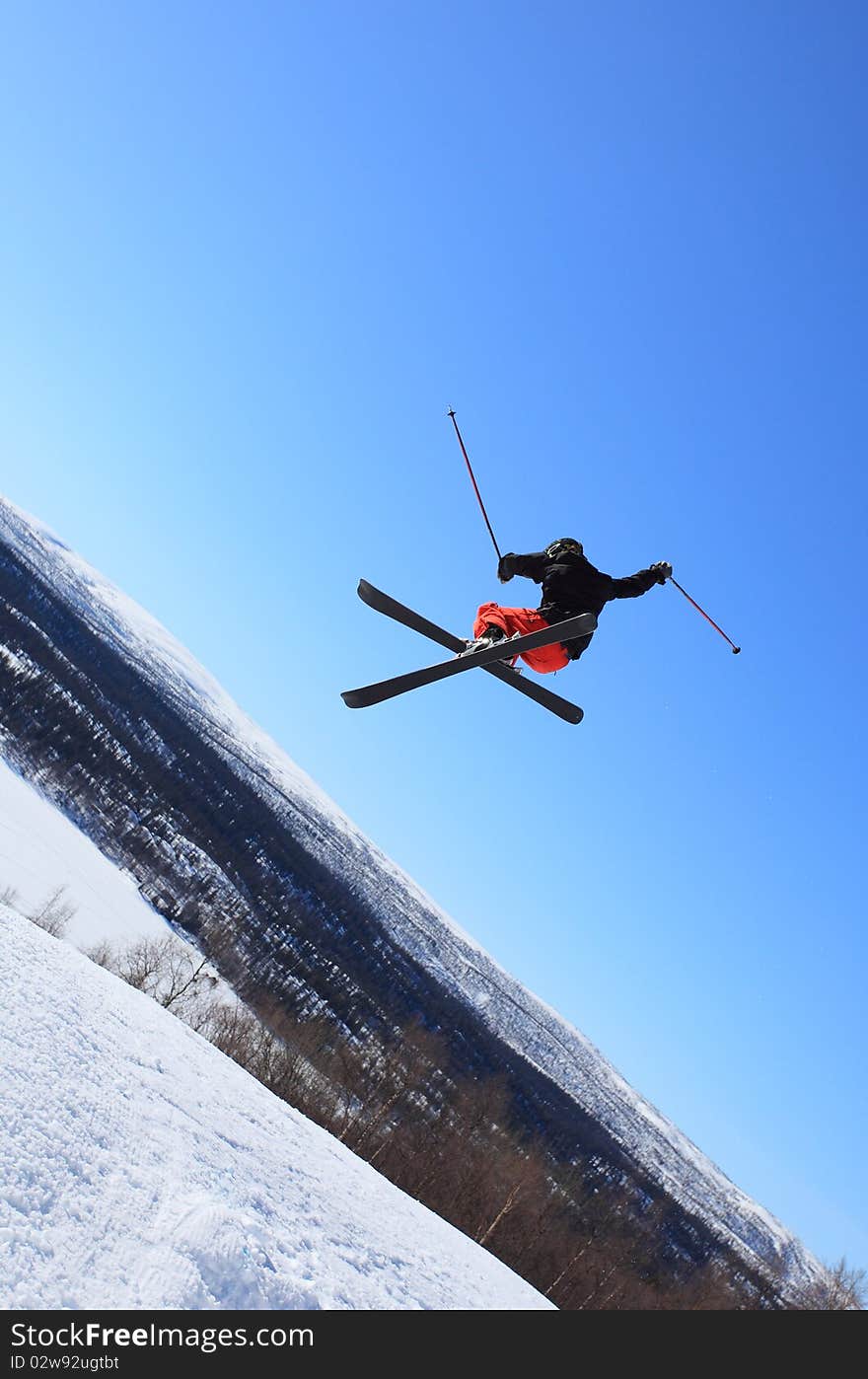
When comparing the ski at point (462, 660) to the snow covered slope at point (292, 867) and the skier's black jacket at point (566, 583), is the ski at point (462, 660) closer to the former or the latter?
the skier's black jacket at point (566, 583)

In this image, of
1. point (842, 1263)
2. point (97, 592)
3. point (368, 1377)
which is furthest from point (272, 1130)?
point (97, 592)

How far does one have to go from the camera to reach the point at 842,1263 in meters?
42.1

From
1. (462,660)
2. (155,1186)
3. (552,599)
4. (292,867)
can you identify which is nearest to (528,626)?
(552,599)

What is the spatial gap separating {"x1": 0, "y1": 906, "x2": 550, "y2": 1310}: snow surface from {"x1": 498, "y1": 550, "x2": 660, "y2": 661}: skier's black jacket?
18.5 feet

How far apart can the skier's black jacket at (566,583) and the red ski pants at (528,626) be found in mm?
96

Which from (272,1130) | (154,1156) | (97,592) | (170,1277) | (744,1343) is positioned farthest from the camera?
(97,592)

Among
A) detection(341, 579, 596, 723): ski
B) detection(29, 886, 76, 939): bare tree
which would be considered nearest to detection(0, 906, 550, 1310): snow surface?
detection(341, 579, 596, 723): ski

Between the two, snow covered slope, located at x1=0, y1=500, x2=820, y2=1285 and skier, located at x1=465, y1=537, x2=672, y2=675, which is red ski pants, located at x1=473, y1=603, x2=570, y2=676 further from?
snow covered slope, located at x1=0, y1=500, x2=820, y2=1285

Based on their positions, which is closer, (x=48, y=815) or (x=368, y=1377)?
(x=368, y=1377)

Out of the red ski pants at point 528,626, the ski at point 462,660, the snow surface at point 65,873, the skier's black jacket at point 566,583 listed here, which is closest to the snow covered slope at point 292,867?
the snow surface at point 65,873

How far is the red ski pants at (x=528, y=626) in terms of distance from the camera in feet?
26.5

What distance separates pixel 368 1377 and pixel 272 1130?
15.6ft

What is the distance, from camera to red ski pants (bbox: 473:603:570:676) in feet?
26.5

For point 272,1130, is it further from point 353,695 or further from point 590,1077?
point 590,1077
